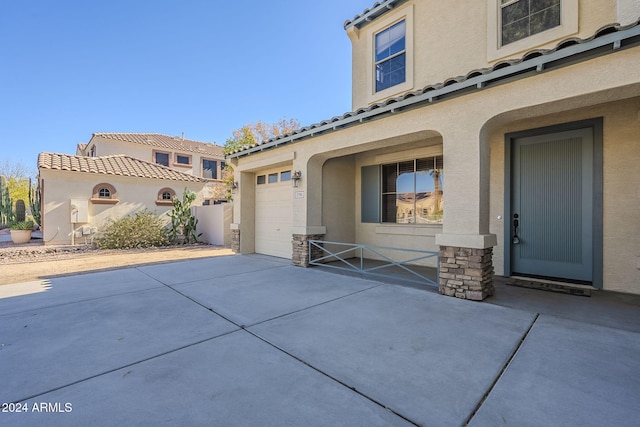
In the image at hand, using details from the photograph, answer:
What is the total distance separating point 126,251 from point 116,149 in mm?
14324

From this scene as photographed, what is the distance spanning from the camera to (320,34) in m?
10.7

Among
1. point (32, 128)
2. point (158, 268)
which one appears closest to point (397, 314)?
point (158, 268)

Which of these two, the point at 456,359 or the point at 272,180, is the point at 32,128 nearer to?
the point at 272,180

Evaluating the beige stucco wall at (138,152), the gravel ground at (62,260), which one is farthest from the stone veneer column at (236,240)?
the beige stucco wall at (138,152)

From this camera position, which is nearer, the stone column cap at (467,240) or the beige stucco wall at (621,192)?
the stone column cap at (467,240)

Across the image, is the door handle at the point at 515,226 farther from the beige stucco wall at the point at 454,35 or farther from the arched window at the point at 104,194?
the arched window at the point at 104,194

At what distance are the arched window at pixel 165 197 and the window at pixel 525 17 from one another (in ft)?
50.1

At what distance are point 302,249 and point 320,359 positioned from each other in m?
4.76

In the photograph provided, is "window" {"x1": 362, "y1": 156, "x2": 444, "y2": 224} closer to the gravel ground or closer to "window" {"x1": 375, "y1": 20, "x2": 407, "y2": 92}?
"window" {"x1": 375, "y1": 20, "x2": 407, "y2": 92}

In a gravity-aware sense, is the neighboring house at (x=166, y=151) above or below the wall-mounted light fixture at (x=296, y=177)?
above

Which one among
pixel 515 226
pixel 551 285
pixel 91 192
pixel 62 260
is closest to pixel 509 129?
pixel 515 226

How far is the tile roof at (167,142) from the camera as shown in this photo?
21.0 meters

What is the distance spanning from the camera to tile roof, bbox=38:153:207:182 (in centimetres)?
1196

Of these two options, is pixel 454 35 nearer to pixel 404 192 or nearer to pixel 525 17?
pixel 525 17
